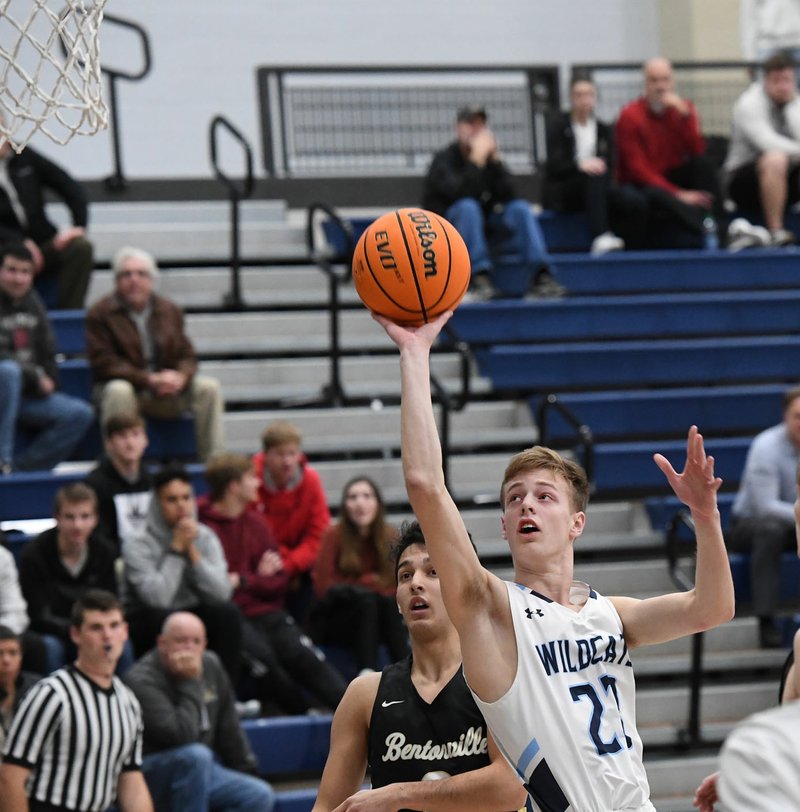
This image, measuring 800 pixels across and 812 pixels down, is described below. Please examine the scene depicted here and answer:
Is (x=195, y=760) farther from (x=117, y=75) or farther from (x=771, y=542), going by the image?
→ (x=117, y=75)

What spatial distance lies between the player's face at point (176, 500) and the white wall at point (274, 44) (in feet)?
20.0

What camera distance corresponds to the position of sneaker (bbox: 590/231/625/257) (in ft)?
34.6

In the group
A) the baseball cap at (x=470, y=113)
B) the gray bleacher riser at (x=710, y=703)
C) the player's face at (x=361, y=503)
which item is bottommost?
the gray bleacher riser at (x=710, y=703)

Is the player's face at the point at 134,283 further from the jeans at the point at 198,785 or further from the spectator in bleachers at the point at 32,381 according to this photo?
the jeans at the point at 198,785

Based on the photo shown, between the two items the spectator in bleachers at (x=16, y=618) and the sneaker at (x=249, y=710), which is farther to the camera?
the sneaker at (x=249, y=710)

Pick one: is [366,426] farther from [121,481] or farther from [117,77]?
[117,77]

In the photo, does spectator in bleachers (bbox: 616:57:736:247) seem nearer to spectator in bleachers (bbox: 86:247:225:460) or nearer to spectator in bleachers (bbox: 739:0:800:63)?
spectator in bleachers (bbox: 739:0:800:63)

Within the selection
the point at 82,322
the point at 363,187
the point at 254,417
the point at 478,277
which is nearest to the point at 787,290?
the point at 478,277

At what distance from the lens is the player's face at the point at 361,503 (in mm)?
7234

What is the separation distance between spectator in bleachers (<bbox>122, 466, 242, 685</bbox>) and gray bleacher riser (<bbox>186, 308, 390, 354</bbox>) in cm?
248

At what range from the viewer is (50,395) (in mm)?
7934

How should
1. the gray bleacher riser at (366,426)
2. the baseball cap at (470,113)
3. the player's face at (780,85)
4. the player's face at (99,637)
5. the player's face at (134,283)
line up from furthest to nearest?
the player's face at (780,85) → the baseball cap at (470,113) → the gray bleacher riser at (366,426) → the player's face at (134,283) → the player's face at (99,637)

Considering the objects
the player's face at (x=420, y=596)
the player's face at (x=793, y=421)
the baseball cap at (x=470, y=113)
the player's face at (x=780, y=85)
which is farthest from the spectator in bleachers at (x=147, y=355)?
the player's face at (x=780, y=85)

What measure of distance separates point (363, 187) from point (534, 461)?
8335 millimetres
